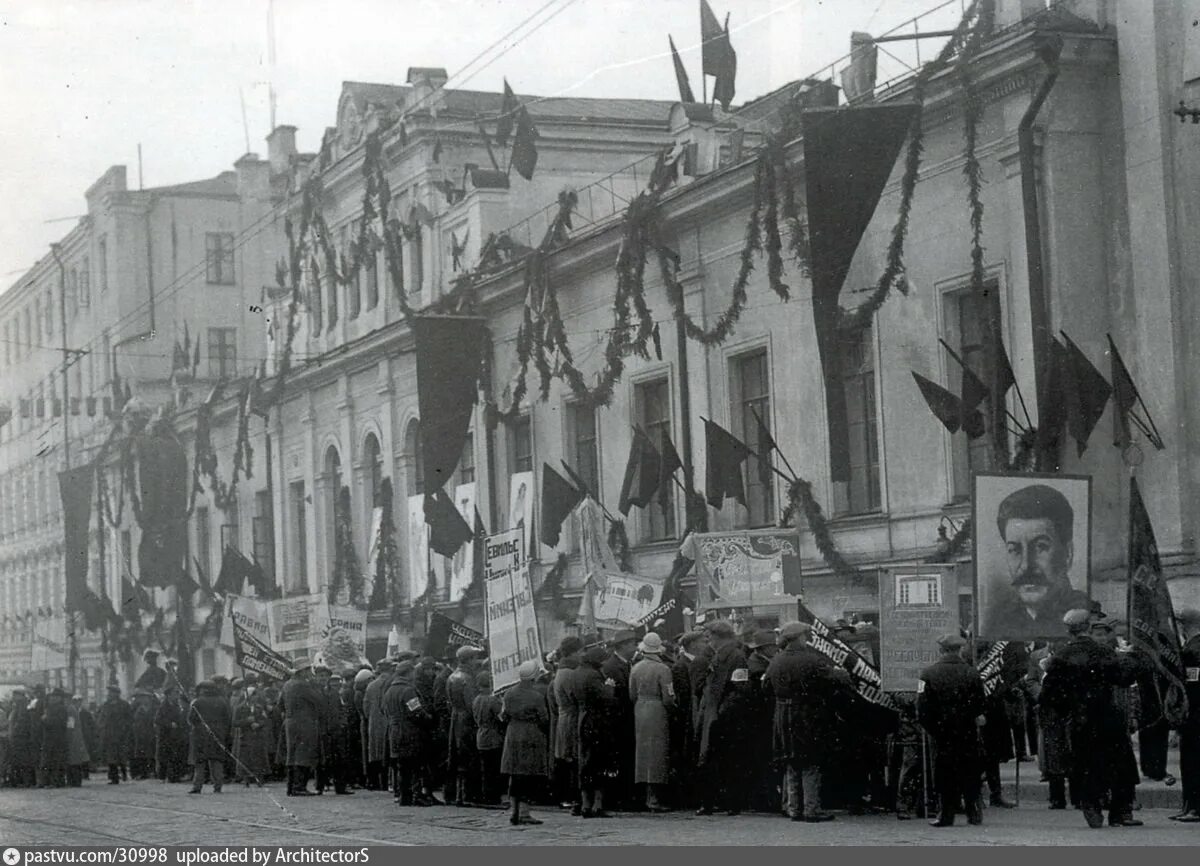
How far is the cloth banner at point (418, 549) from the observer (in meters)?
37.5

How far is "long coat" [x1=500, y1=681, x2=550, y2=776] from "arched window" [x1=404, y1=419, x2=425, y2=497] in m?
21.4

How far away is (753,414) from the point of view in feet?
92.3

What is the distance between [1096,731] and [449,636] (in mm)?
9105

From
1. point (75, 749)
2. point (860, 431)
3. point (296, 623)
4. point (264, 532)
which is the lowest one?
point (75, 749)

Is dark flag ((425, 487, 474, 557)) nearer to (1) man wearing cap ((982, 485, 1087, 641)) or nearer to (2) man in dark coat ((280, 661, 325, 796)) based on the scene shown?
(2) man in dark coat ((280, 661, 325, 796))

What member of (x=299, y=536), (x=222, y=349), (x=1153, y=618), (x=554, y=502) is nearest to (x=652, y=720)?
(x=1153, y=618)

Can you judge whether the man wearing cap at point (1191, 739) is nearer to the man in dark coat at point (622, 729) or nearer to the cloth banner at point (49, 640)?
the man in dark coat at point (622, 729)

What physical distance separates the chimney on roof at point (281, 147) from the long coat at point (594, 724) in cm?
3386

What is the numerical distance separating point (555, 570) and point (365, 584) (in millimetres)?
8810

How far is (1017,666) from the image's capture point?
18.4m

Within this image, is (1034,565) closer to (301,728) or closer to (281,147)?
(301,728)
